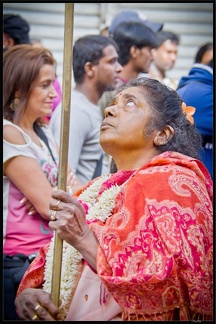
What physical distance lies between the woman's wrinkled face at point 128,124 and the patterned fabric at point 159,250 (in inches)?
11.0

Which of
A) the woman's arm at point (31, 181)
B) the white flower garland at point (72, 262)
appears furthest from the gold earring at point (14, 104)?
the white flower garland at point (72, 262)

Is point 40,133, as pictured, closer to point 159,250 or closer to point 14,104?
point 14,104

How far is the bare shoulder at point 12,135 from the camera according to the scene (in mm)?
4410

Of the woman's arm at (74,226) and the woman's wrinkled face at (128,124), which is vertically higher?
the woman's wrinkled face at (128,124)

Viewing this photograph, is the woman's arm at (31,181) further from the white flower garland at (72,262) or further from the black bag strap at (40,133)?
the white flower garland at (72,262)

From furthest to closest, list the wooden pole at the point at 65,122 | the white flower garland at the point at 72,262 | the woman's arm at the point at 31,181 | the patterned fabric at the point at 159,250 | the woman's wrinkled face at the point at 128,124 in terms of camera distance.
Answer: the woman's arm at the point at 31,181, the woman's wrinkled face at the point at 128,124, the white flower garland at the point at 72,262, the wooden pole at the point at 65,122, the patterned fabric at the point at 159,250

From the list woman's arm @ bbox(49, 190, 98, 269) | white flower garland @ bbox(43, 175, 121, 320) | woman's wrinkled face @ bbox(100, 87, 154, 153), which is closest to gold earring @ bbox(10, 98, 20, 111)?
woman's wrinkled face @ bbox(100, 87, 154, 153)

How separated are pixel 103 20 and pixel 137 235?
7194mm

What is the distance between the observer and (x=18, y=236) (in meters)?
4.36

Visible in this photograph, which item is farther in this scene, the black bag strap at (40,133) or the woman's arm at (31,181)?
the black bag strap at (40,133)

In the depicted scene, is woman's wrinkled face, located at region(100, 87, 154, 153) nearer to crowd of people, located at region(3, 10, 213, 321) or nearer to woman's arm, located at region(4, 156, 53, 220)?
crowd of people, located at region(3, 10, 213, 321)

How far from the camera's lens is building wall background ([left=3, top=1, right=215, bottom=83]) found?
994cm

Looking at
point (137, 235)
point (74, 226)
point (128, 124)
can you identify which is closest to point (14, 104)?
point (128, 124)

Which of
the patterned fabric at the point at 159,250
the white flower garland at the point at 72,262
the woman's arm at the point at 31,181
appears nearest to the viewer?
the patterned fabric at the point at 159,250
